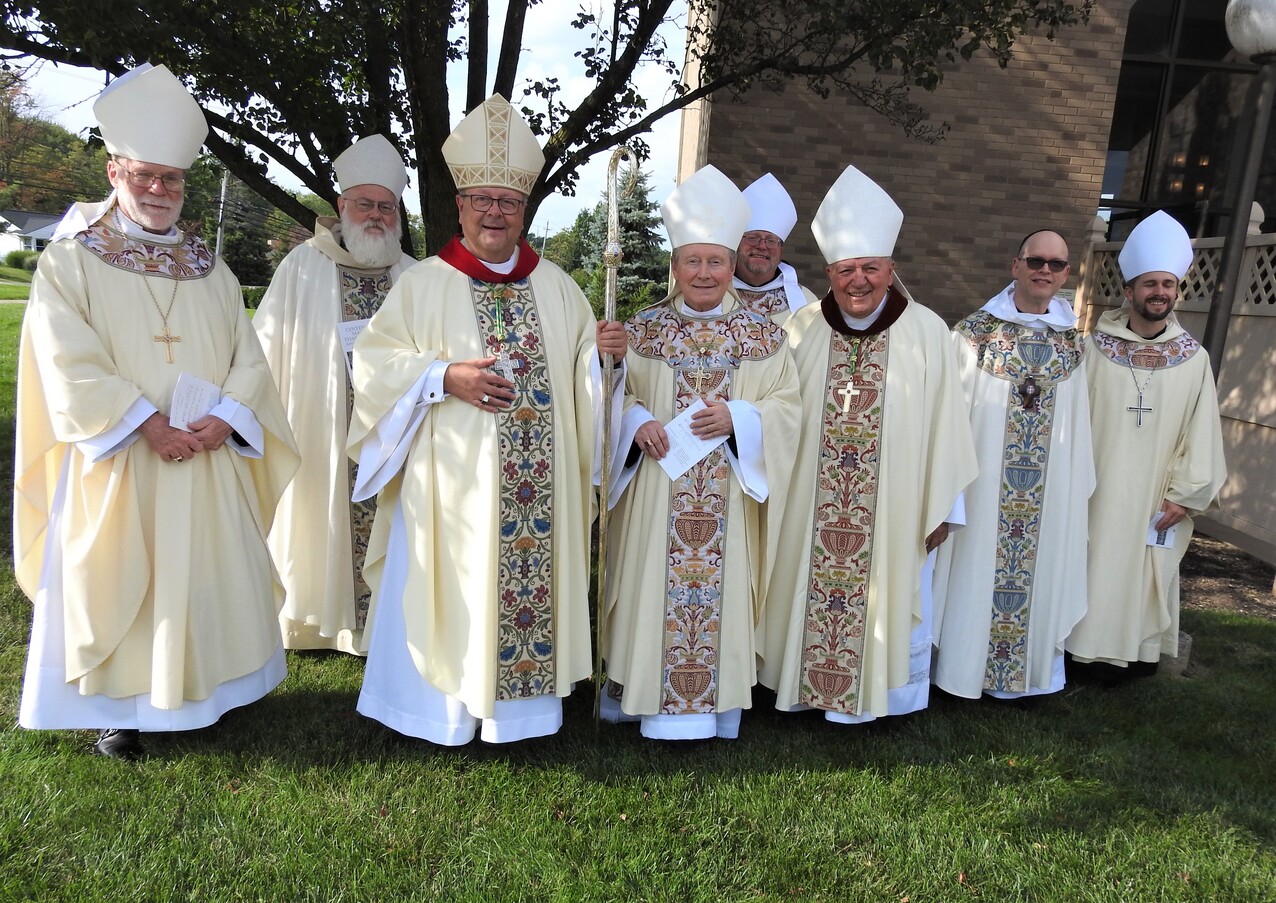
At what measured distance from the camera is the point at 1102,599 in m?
4.61

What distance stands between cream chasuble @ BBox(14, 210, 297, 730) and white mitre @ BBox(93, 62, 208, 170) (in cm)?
33

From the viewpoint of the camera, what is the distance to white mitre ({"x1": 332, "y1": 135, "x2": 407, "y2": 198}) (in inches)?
180

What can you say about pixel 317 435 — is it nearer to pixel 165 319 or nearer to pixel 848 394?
pixel 165 319

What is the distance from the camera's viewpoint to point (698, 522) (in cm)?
381

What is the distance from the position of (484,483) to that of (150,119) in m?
1.87

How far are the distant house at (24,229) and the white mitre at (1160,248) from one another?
255 ft

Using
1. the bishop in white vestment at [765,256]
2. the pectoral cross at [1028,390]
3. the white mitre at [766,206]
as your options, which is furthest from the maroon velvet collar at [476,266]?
the pectoral cross at [1028,390]

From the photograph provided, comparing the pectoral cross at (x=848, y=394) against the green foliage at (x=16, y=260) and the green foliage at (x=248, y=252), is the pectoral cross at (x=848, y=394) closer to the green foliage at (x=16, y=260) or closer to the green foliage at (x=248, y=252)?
the green foliage at (x=248, y=252)

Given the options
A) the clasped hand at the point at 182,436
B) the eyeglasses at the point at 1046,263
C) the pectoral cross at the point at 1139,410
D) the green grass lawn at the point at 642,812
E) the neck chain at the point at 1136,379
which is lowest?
the green grass lawn at the point at 642,812

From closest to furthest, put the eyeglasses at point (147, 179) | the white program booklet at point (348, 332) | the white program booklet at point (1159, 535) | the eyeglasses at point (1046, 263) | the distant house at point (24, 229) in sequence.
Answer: the eyeglasses at point (147, 179)
the eyeglasses at point (1046, 263)
the white program booklet at point (348, 332)
the white program booklet at point (1159, 535)
the distant house at point (24, 229)

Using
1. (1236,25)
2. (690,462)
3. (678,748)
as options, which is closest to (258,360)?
(690,462)

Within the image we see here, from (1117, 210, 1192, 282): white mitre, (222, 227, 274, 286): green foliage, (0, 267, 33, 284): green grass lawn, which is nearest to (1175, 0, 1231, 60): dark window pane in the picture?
(1117, 210, 1192, 282): white mitre

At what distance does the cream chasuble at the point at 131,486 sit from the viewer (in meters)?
3.36

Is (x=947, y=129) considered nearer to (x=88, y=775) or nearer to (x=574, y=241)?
(x=88, y=775)
